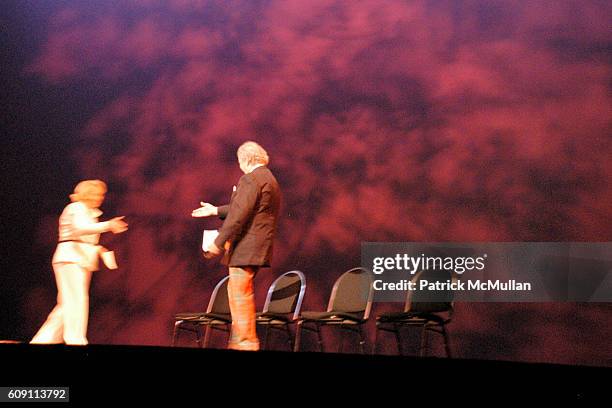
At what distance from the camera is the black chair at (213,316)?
5.61 meters

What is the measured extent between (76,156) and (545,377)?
18.7 ft

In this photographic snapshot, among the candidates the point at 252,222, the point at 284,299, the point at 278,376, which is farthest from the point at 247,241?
the point at 278,376

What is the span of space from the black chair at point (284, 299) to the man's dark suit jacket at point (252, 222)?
1.23m

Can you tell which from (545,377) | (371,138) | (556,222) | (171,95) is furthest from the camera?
(171,95)

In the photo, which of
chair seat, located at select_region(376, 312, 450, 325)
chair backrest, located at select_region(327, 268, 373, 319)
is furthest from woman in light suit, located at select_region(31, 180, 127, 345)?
chair seat, located at select_region(376, 312, 450, 325)

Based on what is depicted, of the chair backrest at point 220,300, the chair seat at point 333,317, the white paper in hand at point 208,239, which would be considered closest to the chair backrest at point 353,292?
the chair seat at point 333,317

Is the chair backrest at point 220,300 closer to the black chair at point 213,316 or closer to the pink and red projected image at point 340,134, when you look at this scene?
the black chair at point 213,316

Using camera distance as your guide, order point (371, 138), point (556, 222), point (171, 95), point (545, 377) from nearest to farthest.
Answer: point (545, 377) → point (556, 222) → point (371, 138) → point (171, 95)

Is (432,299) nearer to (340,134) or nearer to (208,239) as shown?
(208,239)

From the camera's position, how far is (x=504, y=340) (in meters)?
5.83

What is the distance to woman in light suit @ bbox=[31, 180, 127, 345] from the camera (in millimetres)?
4829

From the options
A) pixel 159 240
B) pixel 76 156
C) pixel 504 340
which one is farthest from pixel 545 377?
pixel 76 156

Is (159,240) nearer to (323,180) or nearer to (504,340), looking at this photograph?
(323,180)

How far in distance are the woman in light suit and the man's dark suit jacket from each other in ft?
3.34
